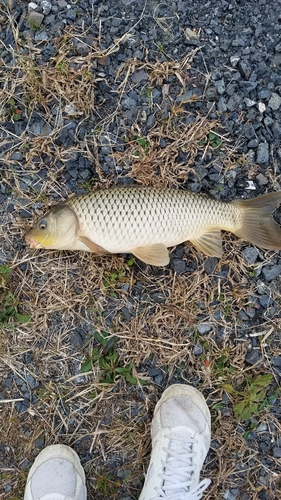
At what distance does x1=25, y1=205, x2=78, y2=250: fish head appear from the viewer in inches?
109

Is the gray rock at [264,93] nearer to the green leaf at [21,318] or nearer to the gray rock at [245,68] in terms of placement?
the gray rock at [245,68]

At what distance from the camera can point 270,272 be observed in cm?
313

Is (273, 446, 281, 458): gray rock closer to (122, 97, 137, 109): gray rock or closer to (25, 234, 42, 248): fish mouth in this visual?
(25, 234, 42, 248): fish mouth

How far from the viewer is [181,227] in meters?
2.87

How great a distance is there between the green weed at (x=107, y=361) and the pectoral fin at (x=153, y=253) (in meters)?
0.54

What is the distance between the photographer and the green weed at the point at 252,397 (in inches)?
120

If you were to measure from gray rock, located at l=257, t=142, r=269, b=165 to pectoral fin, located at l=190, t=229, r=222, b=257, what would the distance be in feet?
1.87

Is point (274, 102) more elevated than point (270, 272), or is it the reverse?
point (274, 102)

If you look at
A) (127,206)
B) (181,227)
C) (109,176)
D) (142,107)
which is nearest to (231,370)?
(181,227)

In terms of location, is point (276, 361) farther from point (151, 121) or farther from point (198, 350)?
point (151, 121)

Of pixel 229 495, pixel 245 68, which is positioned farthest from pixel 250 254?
pixel 229 495

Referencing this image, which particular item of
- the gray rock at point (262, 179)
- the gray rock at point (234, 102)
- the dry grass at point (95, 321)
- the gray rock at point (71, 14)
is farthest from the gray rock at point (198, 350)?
the gray rock at point (71, 14)

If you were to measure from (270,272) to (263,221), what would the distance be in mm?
369

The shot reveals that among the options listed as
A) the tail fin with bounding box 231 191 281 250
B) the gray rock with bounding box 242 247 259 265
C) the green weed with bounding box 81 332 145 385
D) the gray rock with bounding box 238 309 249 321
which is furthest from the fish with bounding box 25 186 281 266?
the green weed with bounding box 81 332 145 385
